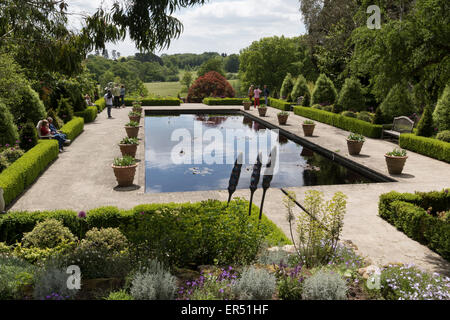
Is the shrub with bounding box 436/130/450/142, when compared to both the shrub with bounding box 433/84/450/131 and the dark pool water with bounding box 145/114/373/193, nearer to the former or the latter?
the shrub with bounding box 433/84/450/131

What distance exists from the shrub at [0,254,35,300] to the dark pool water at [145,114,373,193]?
566 cm

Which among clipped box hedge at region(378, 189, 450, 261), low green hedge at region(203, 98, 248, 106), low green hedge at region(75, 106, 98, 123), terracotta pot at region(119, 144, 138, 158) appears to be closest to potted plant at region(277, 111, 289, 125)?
low green hedge at region(75, 106, 98, 123)

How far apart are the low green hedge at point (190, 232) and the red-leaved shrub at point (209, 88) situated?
3310 centimetres

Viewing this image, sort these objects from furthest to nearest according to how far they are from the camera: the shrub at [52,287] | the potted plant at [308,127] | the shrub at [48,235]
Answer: the potted plant at [308,127] < the shrub at [48,235] < the shrub at [52,287]

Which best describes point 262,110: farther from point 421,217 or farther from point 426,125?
point 421,217

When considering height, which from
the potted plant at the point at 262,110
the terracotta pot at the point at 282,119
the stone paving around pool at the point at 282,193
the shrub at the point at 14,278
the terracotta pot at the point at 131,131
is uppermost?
the potted plant at the point at 262,110

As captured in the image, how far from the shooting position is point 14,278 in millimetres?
4457

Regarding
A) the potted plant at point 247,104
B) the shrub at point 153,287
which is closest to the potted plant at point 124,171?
the shrub at point 153,287

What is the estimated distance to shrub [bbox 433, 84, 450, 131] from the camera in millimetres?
14930

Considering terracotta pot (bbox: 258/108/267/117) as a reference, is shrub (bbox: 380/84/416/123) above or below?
above

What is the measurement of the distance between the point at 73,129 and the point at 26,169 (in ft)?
23.9

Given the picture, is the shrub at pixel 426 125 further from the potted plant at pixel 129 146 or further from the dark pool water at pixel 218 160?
the potted plant at pixel 129 146

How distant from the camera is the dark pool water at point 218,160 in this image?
1160cm

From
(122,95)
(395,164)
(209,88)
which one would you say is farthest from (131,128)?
(209,88)
